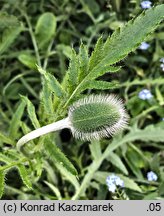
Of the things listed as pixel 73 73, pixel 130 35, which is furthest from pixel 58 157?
pixel 130 35

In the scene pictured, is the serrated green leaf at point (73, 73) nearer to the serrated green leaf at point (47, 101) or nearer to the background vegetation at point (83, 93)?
the serrated green leaf at point (47, 101)

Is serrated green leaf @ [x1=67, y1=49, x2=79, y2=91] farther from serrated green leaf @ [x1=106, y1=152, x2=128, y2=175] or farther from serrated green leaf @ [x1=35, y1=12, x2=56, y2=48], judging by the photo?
serrated green leaf @ [x1=35, y1=12, x2=56, y2=48]

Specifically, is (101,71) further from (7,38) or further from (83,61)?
(7,38)

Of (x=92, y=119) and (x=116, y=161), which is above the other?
(x=116, y=161)

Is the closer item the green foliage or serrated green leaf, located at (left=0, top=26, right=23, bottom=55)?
the green foliage

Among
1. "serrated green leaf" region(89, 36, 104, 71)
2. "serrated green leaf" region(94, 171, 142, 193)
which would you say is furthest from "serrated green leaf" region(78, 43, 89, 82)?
"serrated green leaf" region(94, 171, 142, 193)

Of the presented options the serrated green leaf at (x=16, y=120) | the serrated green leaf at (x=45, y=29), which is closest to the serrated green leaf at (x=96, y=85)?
the serrated green leaf at (x=16, y=120)
